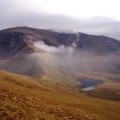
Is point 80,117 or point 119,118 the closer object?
point 80,117

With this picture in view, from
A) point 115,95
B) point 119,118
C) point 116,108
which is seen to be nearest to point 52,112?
point 119,118

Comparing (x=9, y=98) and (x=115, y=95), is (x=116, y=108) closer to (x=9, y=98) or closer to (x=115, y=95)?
(x=9, y=98)

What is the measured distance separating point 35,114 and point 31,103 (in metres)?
5.68

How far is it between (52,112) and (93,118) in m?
6.51

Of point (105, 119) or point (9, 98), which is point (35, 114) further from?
point (105, 119)

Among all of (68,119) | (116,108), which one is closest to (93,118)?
(68,119)

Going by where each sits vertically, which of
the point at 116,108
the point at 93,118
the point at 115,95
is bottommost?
the point at 115,95

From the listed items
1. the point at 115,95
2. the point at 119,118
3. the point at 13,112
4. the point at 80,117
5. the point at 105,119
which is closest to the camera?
the point at 13,112

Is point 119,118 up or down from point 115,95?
up

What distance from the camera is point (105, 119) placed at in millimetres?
49250

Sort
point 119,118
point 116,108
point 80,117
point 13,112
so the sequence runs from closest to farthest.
Answer: 1. point 13,112
2. point 80,117
3. point 119,118
4. point 116,108

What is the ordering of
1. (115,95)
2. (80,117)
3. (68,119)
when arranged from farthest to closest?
(115,95)
(80,117)
(68,119)

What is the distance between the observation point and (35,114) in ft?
123

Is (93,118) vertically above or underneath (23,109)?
underneath
